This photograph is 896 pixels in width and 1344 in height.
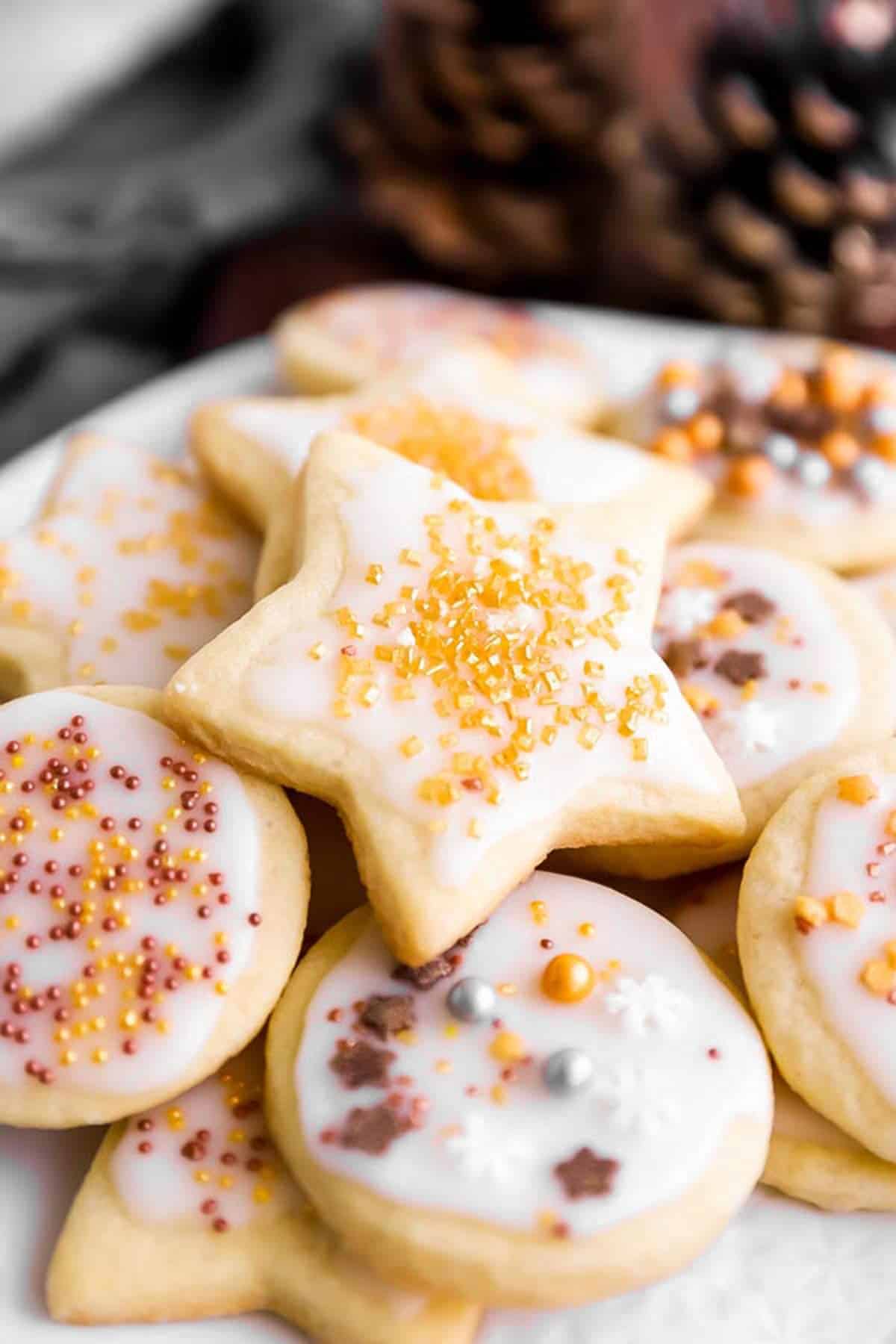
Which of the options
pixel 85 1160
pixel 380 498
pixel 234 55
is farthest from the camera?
pixel 234 55

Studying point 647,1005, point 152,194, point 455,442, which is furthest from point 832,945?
point 152,194

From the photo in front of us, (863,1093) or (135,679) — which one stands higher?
(135,679)

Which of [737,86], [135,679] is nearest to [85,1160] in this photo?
[135,679]

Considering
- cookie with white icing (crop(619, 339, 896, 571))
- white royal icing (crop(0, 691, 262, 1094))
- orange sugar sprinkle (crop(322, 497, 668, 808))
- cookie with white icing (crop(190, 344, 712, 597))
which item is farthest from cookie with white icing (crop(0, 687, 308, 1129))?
cookie with white icing (crop(619, 339, 896, 571))

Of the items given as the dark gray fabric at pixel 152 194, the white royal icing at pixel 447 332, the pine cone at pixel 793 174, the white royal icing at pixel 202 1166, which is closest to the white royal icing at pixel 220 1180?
the white royal icing at pixel 202 1166

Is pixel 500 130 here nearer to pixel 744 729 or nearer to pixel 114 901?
pixel 744 729

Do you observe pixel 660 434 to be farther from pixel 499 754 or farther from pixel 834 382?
pixel 499 754
